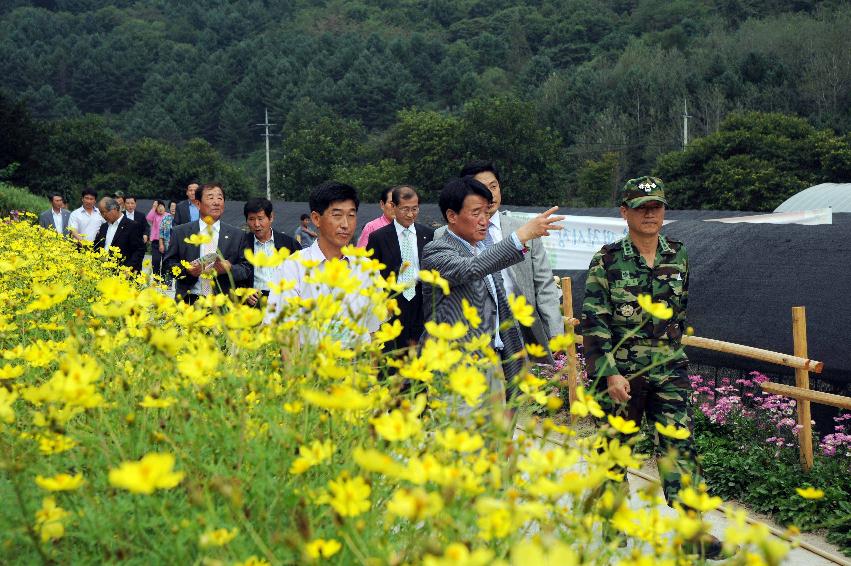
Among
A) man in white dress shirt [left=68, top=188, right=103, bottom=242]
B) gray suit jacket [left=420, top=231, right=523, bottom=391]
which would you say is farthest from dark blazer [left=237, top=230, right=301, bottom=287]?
man in white dress shirt [left=68, top=188, right=103, bottom=242]

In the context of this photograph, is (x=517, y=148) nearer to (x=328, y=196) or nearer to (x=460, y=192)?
(x=328, y=196)

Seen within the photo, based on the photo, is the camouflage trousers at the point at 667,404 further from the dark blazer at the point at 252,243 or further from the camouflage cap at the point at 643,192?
the dark blazer at the point at 252,243

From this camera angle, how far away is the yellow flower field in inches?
65.1

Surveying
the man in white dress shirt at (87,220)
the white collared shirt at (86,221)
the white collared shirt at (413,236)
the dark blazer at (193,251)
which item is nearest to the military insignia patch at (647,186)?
the white collared shirt at (413,236)

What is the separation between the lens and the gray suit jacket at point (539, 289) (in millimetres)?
4375

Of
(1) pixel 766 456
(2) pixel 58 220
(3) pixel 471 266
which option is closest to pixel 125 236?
(2) pixel 58 220

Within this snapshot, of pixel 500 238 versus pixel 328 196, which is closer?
pixel 328 196

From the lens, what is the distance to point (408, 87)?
85.0 metres

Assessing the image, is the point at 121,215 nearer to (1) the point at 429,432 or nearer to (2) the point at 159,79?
(1) the point at 429,432

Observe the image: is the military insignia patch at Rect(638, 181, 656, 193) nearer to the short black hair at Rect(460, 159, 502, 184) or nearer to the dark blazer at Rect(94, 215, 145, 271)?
the short black hair at Rect(460, 159, 502, 184)

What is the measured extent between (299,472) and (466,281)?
7.15ft

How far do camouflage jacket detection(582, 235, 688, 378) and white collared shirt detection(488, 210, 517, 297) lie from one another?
0.33m

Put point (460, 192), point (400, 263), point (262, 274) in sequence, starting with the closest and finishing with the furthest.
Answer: point (460, 192)
point (400, 263)
point (262, 274)

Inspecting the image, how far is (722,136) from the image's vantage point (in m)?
42.4
